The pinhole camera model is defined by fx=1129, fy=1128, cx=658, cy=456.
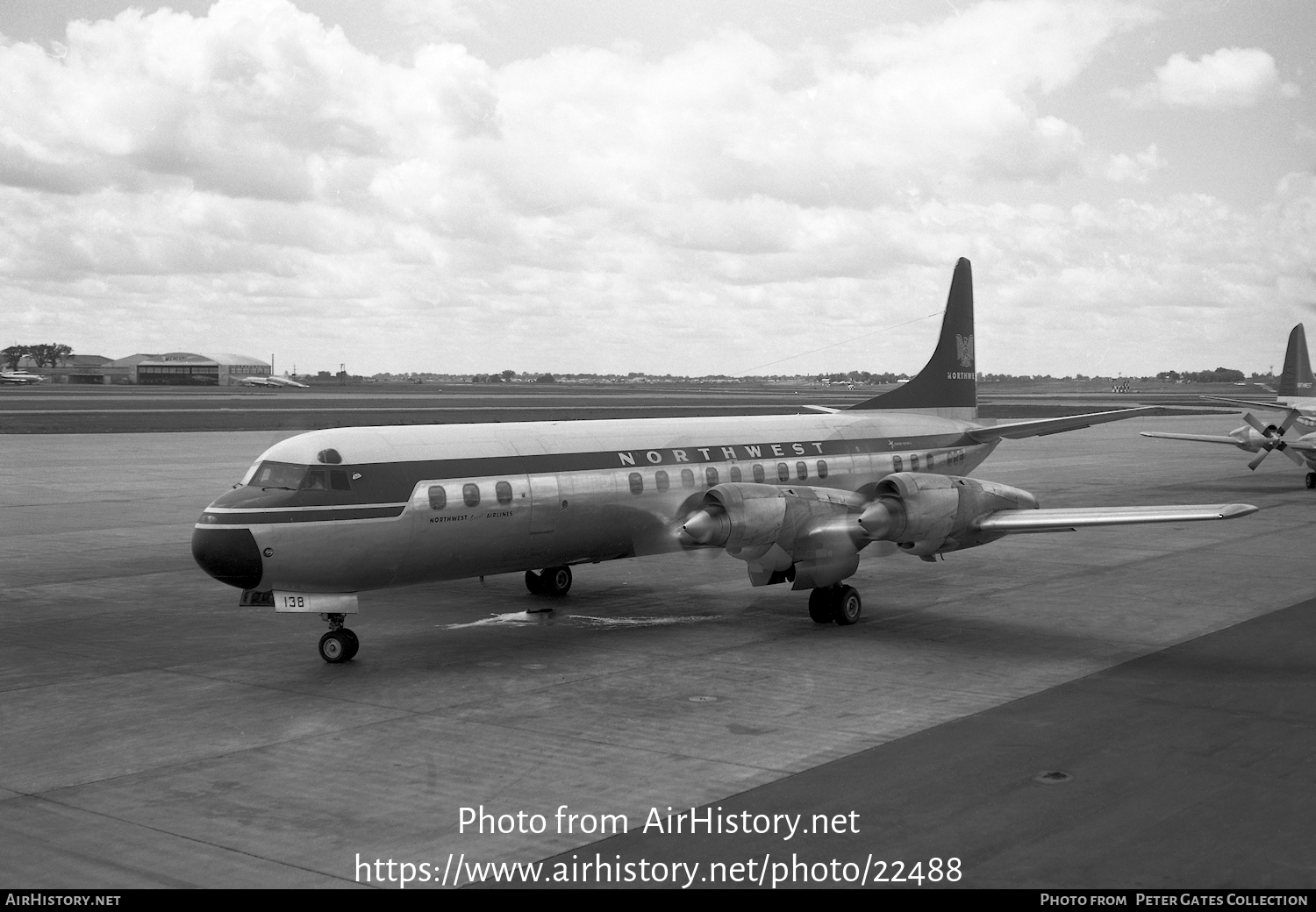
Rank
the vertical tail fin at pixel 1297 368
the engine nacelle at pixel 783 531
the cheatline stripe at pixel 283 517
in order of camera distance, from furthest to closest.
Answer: the vertical tail fin at pixel 1297 368 < the engine nacelle at pixel 783 531 < the cheatline stripe at pixel 283 517

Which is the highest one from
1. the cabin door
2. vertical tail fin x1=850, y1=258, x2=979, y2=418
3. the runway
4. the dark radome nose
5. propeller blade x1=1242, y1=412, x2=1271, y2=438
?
vertical tail fin x1=850, y1=258, x2=979, y2=418

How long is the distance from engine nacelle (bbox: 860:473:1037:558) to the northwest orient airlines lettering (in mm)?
3344

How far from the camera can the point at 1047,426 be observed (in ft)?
79.7

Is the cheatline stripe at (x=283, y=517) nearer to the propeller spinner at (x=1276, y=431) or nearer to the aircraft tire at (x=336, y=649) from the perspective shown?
the aircraft tire at (x=336, y=649)

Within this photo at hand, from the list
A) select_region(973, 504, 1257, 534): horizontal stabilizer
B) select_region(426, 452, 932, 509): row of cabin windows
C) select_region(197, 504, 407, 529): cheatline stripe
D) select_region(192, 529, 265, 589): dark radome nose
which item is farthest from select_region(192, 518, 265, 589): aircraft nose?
select_region(973, 504, 1257, 534): horizontal stabilizer

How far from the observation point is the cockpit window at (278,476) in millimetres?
16516

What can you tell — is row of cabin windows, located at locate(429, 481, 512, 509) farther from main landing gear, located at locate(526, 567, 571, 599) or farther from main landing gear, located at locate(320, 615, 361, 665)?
main landing gear, located at locate(526, 567, 571, 599)

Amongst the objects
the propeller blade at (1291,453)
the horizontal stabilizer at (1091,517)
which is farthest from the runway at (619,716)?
the propeller blade at (1291,453)

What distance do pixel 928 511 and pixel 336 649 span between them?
31.6 ft

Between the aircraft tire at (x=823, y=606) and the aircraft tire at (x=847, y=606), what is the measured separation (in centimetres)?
7

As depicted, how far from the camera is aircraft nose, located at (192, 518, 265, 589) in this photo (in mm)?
15727

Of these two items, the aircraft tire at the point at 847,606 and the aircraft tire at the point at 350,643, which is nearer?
the aircraft tire at the point at 350,643

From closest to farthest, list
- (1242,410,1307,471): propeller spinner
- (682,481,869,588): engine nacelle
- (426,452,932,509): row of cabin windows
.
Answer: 1. (426,452,932,509): row of cabin windows
2. (682,481,869,588): engine nacelle
3. (1242,410,1307,471): propeller spinner
